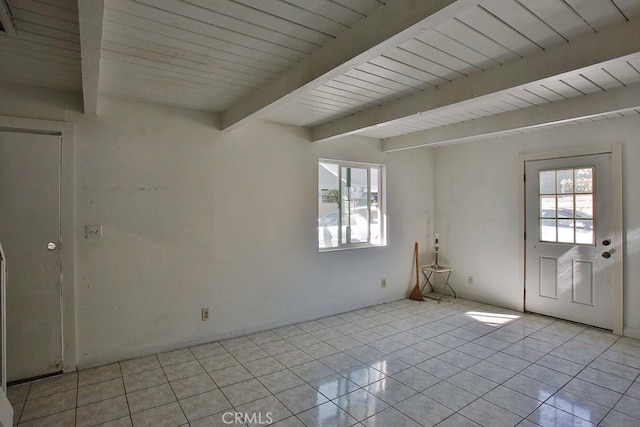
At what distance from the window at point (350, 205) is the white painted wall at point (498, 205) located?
48.1 inches

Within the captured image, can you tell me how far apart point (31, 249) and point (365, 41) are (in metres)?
2.98

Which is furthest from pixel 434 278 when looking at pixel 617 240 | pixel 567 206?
pixel 617 240

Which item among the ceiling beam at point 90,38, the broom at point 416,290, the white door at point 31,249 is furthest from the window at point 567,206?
the white door at point 31,249

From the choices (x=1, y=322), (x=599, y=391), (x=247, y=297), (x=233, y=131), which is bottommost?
(x=599, y=391)

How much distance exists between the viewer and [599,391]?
8.41 feet

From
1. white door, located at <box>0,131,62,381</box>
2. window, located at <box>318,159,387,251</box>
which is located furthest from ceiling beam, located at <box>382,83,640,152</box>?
white door, located at <box>0,131,62,381</box>

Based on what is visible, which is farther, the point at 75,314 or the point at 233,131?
the point at 233,131

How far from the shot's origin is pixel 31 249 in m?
2.72

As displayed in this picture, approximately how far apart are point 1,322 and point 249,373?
1704mm

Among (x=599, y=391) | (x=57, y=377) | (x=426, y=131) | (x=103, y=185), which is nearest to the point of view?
(x=599, y=391)

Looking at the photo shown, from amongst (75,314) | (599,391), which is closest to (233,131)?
(75,314)

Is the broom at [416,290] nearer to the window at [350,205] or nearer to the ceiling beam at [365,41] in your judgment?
the window at [350,205]

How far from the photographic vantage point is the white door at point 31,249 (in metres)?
2.64

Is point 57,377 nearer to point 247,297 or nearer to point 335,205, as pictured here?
point 247,297
